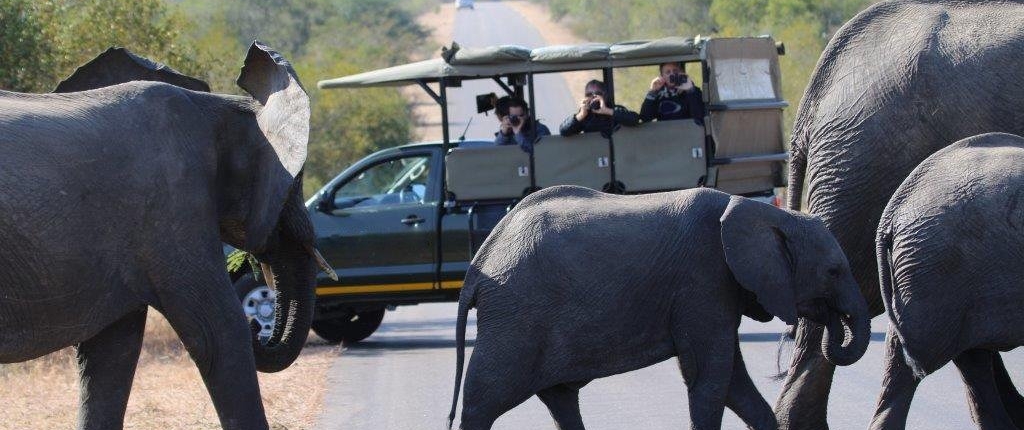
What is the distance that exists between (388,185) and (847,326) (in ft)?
27.8

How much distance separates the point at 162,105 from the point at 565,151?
7866 mm

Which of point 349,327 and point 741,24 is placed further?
point 741,24

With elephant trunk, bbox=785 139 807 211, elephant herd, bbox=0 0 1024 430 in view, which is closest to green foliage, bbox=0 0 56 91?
elephant herd, bbox=0 0 1024 430

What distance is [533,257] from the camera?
24.2ft

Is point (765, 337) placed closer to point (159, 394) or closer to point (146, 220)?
point (159, 394)

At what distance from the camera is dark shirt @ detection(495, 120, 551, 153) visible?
573 inches

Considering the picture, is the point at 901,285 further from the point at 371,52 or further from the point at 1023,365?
the point at 371,52

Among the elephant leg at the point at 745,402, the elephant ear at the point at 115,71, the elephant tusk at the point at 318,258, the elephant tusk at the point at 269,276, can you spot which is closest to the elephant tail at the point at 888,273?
the elephant leg at the point at 745,402

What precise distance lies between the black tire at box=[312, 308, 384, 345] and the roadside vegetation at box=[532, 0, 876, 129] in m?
16.8

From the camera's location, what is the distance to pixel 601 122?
47.5 ft

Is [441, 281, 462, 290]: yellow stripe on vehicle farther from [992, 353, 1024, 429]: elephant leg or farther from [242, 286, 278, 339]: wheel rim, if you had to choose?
[992, 353, 1024, 429]: elephant leg

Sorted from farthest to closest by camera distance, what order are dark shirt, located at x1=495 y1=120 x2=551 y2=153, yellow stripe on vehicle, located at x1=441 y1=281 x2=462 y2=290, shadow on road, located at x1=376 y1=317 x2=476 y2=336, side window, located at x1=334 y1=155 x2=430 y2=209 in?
shadow on road, located at x1=376 y1=317 x2=476 y2=336, side window, located at x1=334 y1=155 x2=430 y2=209, yellow stripe on vehicle, located at x1=441 y1=281 x2=462 y2=290, dark shirt, located at x1=495 y1=120 x2=551 y2=153

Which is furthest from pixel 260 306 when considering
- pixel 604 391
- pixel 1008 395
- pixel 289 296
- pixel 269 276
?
pixel 1008 395

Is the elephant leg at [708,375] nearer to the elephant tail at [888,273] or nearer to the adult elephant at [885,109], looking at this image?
the elephant tail at [888,273]
